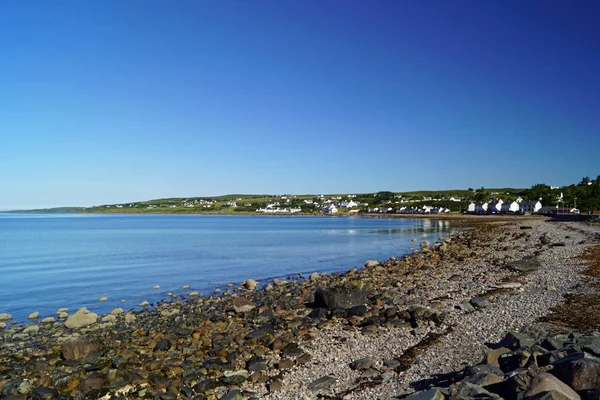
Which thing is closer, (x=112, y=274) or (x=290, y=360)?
(x=290, y=360)

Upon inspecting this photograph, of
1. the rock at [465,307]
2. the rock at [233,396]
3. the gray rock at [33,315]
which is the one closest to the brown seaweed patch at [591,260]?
the rock at [465,307]

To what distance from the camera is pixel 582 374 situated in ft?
23.2

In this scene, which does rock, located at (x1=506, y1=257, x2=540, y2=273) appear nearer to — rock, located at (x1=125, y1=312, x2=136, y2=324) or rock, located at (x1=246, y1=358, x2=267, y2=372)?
rock, located at (x1=246, y1=358, x2=267, y2=372)

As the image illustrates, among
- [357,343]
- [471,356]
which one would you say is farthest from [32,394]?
[471,356]

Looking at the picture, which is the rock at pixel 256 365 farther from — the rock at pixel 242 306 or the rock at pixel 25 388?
the rock at pixel 242 306

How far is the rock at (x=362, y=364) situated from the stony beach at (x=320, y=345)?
28 mm

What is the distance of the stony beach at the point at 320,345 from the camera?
31.1 feet

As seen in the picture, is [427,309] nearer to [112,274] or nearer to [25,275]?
[112,274]

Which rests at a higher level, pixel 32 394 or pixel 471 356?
pixel 471 356

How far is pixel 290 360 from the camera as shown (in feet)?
38.8

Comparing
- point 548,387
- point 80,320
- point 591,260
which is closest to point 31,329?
point 80,320

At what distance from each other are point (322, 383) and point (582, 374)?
539cm

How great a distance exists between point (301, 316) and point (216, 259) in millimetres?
26162

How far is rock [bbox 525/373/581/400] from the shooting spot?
263 inches
